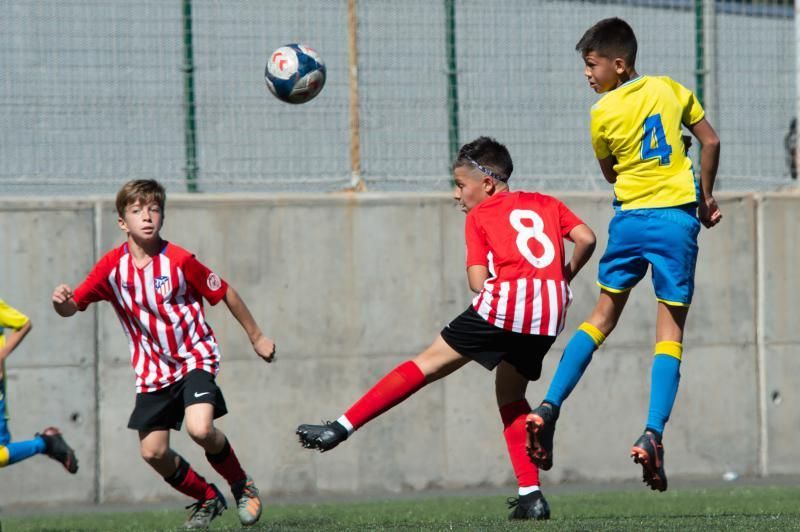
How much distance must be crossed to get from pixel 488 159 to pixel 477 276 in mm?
652

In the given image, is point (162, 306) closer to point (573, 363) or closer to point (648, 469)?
point (573, 363)

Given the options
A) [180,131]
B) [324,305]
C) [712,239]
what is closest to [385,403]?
[324,305]

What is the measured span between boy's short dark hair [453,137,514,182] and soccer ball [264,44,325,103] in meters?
1.72

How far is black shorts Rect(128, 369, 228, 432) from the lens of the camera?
272 inches

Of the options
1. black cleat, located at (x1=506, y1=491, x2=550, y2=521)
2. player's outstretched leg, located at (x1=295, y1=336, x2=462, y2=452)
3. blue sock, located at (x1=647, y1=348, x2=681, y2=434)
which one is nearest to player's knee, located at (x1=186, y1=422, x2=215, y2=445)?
player's outstretched leg, located at (x1=295, y1=336, x2=462, y2=452)

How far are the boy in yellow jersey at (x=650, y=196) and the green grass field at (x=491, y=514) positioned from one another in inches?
27.7

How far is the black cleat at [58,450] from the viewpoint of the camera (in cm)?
765

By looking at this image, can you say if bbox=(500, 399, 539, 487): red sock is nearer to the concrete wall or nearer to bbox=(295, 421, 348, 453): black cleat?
bbox=(295, 421, 348, 453): black cleat

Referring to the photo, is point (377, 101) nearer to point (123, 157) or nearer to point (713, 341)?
point (123, 157)

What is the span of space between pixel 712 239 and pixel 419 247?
2334 millimetres

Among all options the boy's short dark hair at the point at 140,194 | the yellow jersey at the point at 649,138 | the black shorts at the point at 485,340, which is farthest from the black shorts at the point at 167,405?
the yellow jersey at the point at 649,138

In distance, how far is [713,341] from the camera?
33.7ft

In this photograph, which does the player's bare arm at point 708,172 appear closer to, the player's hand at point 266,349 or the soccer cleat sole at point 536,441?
the soccer cleat sole at point 536,441

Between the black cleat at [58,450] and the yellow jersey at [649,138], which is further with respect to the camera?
the black cleat at [58,450]
